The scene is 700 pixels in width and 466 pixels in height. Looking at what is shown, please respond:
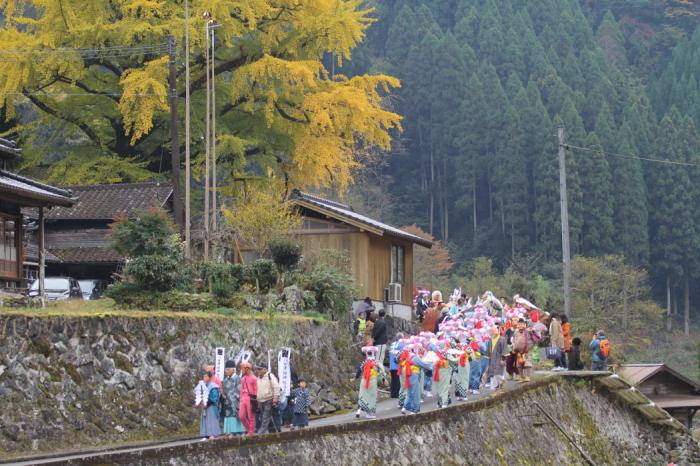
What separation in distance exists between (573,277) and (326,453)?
47051 millimetres

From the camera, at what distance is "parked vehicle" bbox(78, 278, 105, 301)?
109 ft

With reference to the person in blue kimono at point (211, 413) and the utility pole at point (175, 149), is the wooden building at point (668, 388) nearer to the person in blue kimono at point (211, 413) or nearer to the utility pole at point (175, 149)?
the utility pole at point (175, 149)

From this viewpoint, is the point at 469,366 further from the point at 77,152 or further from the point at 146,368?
the point at 77,152

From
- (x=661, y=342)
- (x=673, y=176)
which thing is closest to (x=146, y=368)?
(x=661, y=342)

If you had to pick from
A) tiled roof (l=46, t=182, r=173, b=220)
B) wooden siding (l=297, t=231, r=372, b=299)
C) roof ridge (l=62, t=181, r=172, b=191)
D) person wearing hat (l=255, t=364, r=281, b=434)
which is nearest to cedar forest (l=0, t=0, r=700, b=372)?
Answer: roof ridge (l=62, t=181, r=172, b=191)

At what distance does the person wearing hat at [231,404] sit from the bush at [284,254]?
9693mm

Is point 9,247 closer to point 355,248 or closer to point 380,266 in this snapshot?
point 355,248

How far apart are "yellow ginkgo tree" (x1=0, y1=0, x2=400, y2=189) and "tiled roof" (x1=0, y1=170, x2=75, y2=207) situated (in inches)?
363

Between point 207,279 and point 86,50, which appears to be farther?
point 86,50

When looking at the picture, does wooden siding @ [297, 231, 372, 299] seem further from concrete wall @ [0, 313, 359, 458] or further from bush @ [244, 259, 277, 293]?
concrete wall @ [0, 313, 359, 458]

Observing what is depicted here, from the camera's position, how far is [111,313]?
20734 millimetres

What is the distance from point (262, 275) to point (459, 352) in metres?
6.37

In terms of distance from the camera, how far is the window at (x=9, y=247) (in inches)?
1047

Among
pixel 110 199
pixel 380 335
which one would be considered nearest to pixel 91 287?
pixel 110 199
